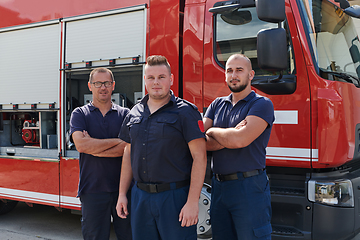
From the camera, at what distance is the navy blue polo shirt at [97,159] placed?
267cm

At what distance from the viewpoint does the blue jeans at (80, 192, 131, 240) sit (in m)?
2.67

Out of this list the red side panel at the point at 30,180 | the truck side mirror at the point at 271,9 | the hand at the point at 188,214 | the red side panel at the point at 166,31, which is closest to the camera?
the hand at the point at 188,214

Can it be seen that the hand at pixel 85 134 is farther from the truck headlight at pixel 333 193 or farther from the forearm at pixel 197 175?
the truck headlight at pixel 333 193

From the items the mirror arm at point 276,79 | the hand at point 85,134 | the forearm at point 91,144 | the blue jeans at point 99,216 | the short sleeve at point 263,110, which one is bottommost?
the blue jeans at point 99,216

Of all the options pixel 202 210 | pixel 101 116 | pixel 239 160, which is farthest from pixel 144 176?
pixel 202 210

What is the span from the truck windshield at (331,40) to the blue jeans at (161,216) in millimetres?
1683

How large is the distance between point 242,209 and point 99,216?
1191 millimetres

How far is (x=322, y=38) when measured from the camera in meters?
3.03

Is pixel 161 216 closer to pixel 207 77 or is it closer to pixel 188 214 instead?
pixel 188 214

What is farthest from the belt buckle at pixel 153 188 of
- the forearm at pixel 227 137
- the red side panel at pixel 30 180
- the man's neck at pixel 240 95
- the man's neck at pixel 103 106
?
the red side panel at pixel 30 180

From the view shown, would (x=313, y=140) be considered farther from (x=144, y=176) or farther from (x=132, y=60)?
(x=132, y=60)

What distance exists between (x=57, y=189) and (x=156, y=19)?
2332 mm

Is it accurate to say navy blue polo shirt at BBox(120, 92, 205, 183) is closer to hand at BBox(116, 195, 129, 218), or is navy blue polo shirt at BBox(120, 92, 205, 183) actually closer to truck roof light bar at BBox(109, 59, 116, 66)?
hand at BBox(116, 195, 129, 218)

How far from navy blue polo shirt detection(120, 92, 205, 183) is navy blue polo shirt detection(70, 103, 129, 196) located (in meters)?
0.60
